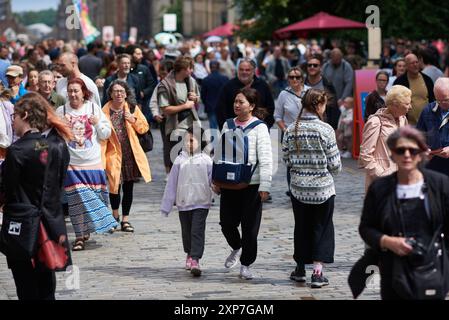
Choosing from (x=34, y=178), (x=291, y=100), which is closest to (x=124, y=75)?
(x=291, y=100)

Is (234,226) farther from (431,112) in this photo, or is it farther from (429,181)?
(429,181)

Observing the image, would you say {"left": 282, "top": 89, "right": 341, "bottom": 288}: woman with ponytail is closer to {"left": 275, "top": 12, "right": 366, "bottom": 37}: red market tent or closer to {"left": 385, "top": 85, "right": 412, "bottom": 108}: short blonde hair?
{"left": 385, "top": 85, "right": 412, "bottom": 108}: short blonde hair

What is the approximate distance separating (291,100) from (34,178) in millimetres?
6623

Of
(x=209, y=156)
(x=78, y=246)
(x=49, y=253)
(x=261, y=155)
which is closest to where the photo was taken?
(x=49, y=253)

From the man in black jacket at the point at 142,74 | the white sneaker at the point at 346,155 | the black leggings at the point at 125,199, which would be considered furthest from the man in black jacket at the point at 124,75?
the white sneaker at the point at 346,155

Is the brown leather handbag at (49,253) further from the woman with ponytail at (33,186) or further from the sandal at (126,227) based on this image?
the sandal at (126,227)

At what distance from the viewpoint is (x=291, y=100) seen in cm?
1375

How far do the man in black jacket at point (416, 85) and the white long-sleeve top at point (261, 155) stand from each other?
423 cm

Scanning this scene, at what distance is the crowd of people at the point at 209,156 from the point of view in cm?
746

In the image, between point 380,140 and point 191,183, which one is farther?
point 191,183

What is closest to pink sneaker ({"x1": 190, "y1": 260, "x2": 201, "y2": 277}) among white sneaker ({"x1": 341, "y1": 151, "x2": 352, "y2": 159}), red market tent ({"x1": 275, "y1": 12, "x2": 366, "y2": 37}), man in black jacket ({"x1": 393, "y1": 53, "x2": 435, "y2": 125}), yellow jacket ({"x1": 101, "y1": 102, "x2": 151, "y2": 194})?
yellow jacket ({"x1": 101, "y1": 102, "x2": 151, "y2": 194})

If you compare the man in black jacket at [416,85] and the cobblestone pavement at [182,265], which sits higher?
the man in black jacket at [416,85]

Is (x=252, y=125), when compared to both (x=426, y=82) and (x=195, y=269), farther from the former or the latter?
(x=426, y=82)
